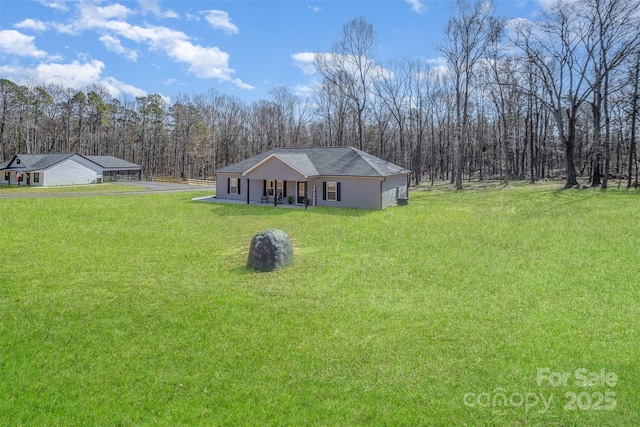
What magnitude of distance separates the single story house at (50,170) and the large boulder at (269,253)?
39934 millimetres

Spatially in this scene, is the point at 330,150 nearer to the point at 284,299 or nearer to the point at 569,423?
the point at 284,299

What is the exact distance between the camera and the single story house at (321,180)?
24.2 m

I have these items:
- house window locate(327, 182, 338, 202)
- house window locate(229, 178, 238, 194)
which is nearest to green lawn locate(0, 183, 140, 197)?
house window locate(229, 178, 238, 194)

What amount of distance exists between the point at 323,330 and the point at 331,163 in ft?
65.5

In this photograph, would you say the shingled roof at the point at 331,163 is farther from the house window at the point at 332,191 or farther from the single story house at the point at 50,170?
the single story house at the point at 50,170

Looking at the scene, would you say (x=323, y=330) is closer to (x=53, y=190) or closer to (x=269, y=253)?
(x=269, y=253)

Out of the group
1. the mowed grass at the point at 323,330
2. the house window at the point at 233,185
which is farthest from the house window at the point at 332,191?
the mowed grass at the point at 323,330

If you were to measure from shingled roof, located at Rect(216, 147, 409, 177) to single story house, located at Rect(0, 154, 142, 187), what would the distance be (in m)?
24.7

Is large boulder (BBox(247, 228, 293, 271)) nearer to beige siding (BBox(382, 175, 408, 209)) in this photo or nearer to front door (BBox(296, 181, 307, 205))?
beige siding (BBox(382, 175, 408, 209))

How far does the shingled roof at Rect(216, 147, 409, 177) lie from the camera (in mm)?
24594

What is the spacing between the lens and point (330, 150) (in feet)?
93.6

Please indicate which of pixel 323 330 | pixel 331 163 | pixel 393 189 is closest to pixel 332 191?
pixel 331 163

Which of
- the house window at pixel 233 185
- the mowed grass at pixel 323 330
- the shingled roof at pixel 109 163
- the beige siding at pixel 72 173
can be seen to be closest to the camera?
the mowed grass at pixel 323 330

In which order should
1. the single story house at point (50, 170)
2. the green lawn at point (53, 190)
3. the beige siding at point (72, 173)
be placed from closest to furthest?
1. the green lawn at point (53, 190)
2. the single story house at point (50, 170)
3. the beige siding at point (72, 173)
